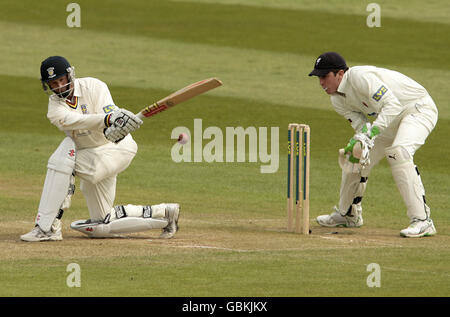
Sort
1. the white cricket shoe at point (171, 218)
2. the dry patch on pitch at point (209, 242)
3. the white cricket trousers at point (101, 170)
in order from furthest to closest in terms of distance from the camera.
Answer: the white cricket shoe at point (171, 218) → the white cricket trousers at point (101, 170) → the dry patch on pitch at point (209, 242)

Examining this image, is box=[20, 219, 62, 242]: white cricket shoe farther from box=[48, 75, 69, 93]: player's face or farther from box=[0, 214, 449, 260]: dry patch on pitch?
box=[48, 75, 69, 93]: player's face

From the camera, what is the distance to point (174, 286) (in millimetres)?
6266

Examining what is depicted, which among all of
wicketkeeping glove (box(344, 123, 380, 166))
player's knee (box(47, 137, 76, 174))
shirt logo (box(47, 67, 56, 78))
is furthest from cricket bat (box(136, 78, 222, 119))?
wicketkeeping glove (box(344, 123, 380, 166))

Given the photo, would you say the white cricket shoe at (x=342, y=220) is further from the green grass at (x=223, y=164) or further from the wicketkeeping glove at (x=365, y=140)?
the wicketkeeping glove at (x=365, y=140)

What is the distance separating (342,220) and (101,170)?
2409 mm

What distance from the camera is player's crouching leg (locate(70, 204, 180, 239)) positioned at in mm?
8039

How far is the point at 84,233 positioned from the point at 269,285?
239 centimetres

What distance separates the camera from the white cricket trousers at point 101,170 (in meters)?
7.98

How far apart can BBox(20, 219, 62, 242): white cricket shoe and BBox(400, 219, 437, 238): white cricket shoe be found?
2931 millimetres

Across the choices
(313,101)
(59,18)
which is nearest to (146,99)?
(313,101)

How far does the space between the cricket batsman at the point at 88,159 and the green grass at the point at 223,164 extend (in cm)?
21

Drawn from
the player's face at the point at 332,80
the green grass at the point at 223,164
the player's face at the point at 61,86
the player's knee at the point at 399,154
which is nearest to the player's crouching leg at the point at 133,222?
the green grass at the point at 223,164

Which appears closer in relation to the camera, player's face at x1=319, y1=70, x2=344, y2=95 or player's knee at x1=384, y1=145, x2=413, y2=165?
player's knee at x1=384, y1=145, x2=413, y2=165

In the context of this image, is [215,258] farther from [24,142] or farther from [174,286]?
[24,142]
